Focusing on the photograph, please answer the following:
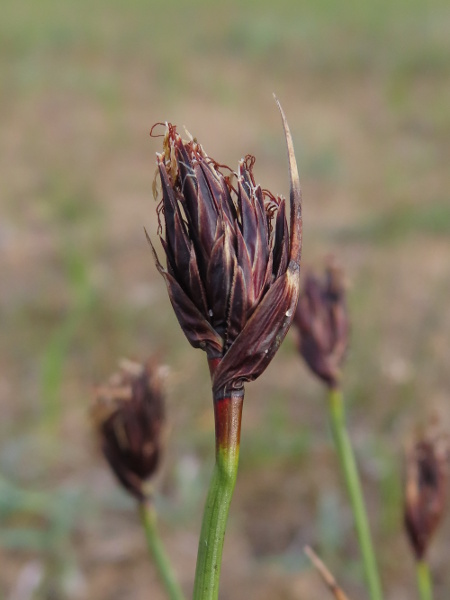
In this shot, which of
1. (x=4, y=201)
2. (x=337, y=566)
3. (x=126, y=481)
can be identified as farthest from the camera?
(x=4, y=201)

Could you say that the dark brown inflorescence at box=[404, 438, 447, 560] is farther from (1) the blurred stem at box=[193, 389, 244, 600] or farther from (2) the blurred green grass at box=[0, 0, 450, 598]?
(2) the blurred green grass at box=[0, 0, 450, 598]

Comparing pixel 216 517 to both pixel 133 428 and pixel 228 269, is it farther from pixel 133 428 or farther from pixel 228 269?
pixel 133 428

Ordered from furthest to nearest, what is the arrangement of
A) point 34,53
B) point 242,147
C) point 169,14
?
point 169,14 < point 34,53 < point 242,147

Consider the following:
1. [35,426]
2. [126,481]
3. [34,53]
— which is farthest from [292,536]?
[34,53]

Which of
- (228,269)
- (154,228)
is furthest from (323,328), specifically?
(154,228)

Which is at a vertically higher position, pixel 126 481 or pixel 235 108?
Result: pixel 235 108

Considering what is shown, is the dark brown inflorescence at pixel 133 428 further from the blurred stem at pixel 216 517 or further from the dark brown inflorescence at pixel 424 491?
the blurred stem at pixel 216 517

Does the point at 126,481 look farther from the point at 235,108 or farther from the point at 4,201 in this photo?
the point at 235,108

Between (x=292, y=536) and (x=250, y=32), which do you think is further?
(x=250, y=32)
